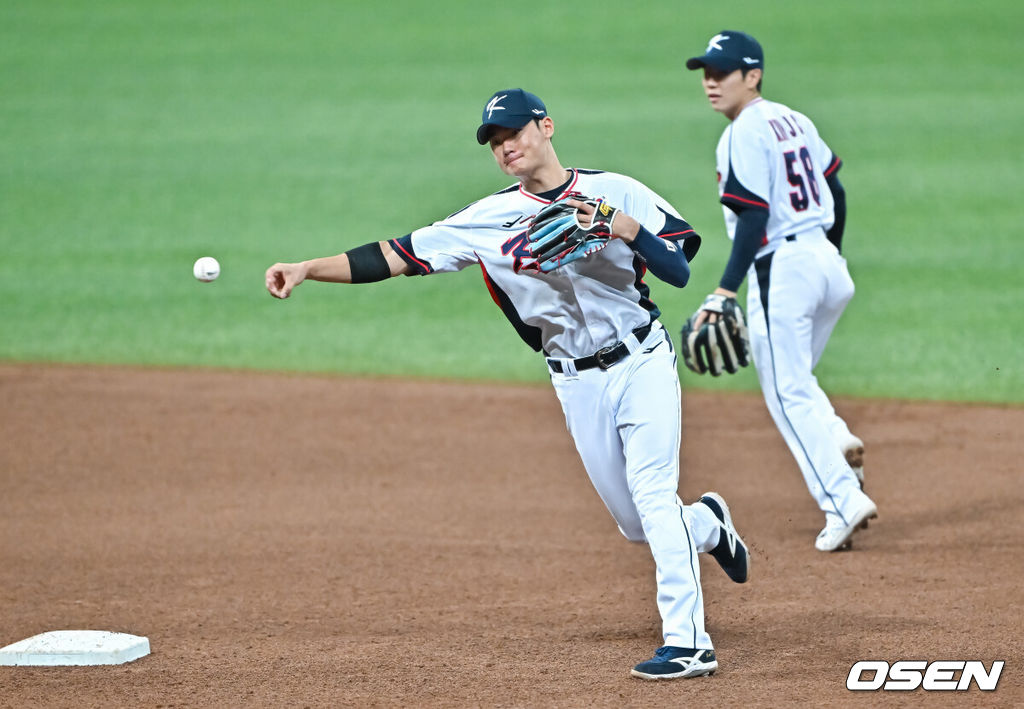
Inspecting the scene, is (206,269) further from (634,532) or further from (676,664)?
(676,664)

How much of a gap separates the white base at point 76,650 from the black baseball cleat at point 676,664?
1711 millimetres

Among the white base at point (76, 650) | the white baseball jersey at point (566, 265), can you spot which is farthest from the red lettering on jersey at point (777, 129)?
the white base at point (76, 650)

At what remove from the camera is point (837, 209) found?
6.21 meters

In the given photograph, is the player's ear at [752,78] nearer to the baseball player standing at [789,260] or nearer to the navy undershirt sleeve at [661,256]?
the baseball player standing at [789,260]

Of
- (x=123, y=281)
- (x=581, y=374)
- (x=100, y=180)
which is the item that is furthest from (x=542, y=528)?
(x=100, y=180)

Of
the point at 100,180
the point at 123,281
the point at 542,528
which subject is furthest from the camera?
the point at 100,180

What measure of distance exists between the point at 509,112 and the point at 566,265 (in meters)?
0.52

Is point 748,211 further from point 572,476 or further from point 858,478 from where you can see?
point 572,476

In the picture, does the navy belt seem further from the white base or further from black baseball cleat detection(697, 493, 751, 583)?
the white base

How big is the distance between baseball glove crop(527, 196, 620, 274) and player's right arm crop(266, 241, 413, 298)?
507 millimetres

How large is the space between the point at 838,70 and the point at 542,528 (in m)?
15.3

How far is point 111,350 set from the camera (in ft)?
34.2

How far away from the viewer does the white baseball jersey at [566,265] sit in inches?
177
